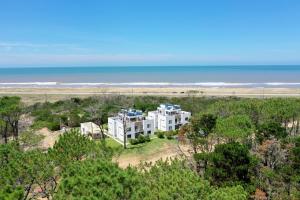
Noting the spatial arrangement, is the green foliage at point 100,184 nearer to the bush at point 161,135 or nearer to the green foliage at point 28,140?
the green foliage at point 28,140

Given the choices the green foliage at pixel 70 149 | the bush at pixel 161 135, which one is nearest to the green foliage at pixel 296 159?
the green foliage at pixel 70 149

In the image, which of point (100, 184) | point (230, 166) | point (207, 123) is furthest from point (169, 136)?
point (100, 184)

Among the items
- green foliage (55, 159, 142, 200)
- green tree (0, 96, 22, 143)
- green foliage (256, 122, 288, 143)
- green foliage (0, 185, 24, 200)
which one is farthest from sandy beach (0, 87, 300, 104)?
green foliage (0, 185, 24, 200)

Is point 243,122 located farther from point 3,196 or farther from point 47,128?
point 47,128

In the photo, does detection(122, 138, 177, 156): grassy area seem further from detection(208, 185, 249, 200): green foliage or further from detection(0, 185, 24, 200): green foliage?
detection(0, 185, 24, 200): green foliage

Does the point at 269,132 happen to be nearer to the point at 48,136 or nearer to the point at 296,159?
the point at 296,159

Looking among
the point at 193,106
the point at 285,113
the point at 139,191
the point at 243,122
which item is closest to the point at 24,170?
the point at 139,191
